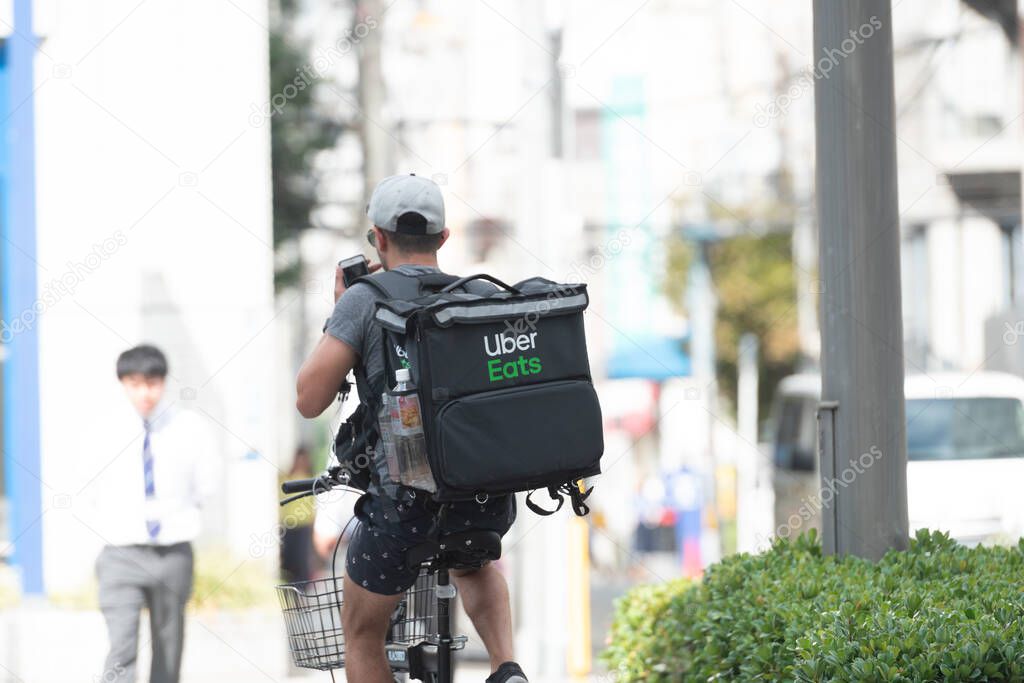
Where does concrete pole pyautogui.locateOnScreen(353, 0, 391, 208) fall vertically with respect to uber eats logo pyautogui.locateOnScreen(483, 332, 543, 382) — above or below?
above

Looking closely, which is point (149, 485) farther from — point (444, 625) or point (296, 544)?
point (296, 544)

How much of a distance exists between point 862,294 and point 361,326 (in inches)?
84.4

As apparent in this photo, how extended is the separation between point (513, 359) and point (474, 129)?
23.6m

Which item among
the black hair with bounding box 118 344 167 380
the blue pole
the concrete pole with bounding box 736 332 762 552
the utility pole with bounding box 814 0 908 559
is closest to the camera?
the utility pole with bounding box 814 0 908 559

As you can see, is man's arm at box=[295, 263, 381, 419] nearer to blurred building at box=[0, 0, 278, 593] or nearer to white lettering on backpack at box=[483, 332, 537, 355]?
white lettering on backpack at box=[483, 332, 537, 355]

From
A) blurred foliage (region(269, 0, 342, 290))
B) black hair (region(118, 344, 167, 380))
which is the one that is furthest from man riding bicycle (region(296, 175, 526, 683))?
blurred foliage (region(269, 0, 342, 290))

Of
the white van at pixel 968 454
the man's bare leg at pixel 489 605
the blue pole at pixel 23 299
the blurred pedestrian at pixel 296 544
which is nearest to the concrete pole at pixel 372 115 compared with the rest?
the blurred pedestrian at pixel 296 544

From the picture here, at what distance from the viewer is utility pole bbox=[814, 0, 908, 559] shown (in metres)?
4.83

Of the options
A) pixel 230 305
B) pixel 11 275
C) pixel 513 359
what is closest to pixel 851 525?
pixel 513 359

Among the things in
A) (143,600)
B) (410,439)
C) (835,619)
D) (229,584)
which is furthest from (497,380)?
(229,584)

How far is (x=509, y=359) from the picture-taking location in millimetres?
3260

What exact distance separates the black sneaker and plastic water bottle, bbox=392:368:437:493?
0.57 m

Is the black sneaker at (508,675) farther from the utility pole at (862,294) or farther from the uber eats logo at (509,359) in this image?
the utility pole at (862,294)

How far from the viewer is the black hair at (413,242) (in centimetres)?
359
